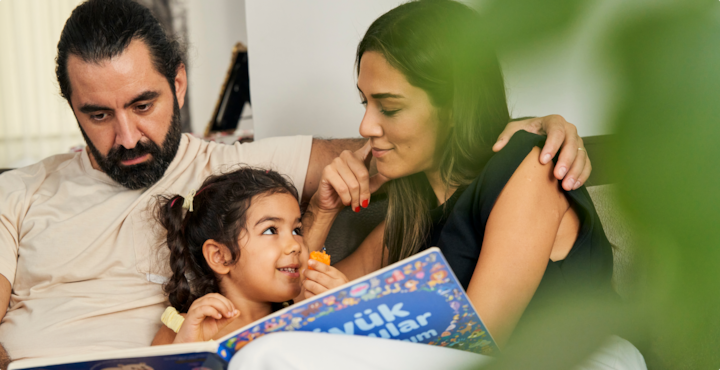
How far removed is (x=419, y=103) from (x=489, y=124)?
182mm

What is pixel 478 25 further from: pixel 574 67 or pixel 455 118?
pixel 455 118

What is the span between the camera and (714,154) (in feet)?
0.41

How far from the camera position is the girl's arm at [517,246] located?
932 millimetres

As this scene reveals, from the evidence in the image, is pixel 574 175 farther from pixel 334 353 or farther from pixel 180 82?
pixel 180 82

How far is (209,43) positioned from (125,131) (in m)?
3.94

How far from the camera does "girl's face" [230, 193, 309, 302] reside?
1.35 m

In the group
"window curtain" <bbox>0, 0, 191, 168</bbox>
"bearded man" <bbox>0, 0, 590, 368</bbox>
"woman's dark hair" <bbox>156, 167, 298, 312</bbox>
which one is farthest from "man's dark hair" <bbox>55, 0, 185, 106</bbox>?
"window curtain" <bbox>0, 0, 191, 168</bbox>

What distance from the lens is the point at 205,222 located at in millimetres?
1456

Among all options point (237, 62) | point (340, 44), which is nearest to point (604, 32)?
point (340, 44)

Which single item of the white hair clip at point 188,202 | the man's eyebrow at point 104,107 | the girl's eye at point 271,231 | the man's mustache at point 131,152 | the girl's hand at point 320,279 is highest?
the man's eyebrow at point 104,107

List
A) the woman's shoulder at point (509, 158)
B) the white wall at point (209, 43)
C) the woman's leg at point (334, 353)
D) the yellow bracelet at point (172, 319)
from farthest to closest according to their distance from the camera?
the white wall at point (209, 43) → the yellow bracelet at point (172, 319) → the woman's shoulder at point (509, 158) → the woman's leg at point (334, 353)

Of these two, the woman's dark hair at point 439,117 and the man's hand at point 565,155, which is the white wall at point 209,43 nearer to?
the woman's dark hair at point 439,117

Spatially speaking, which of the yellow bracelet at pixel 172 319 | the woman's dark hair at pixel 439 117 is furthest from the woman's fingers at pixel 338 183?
the yellow bracelet at pixel 172 319

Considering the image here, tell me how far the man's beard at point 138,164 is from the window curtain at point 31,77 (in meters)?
3.41
